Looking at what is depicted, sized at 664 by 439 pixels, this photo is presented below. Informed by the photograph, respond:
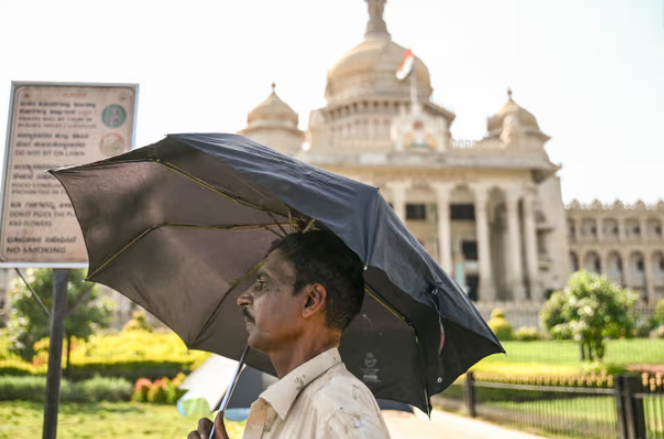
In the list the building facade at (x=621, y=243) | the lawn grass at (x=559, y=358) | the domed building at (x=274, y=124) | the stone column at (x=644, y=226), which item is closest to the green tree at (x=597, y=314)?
the lawn grass at (x=559, y=358)

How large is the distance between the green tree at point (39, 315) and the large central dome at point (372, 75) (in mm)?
33889

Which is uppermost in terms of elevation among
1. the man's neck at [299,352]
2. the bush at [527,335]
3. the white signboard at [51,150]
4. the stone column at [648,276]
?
the stone column at [648,276]

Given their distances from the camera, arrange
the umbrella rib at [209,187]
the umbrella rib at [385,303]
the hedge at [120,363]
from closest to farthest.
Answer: the umbrella rib at [209,187], the umbrella rib at [385,303], the hedge at [120,363]

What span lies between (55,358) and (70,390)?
871cm

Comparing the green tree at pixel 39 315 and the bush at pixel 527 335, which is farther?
the bush at pixel 527 335

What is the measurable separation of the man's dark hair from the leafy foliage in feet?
44.1

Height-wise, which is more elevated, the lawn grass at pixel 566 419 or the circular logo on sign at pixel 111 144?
the circular logo on sign at pixel 111 144

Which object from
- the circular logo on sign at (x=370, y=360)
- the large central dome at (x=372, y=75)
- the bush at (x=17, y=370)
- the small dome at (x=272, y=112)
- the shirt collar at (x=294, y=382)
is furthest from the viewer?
the large central dome at (x=372, y=75)

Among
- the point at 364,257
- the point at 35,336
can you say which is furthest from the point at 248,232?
the point at 35,336

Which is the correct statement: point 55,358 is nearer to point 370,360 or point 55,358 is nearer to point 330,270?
point 370,360

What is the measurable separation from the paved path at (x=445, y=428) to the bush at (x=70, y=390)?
5.71 meters

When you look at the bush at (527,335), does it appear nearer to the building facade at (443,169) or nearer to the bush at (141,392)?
the building facade at (443,169)

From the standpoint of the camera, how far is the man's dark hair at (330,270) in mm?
1824

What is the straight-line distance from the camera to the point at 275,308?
181 cm
